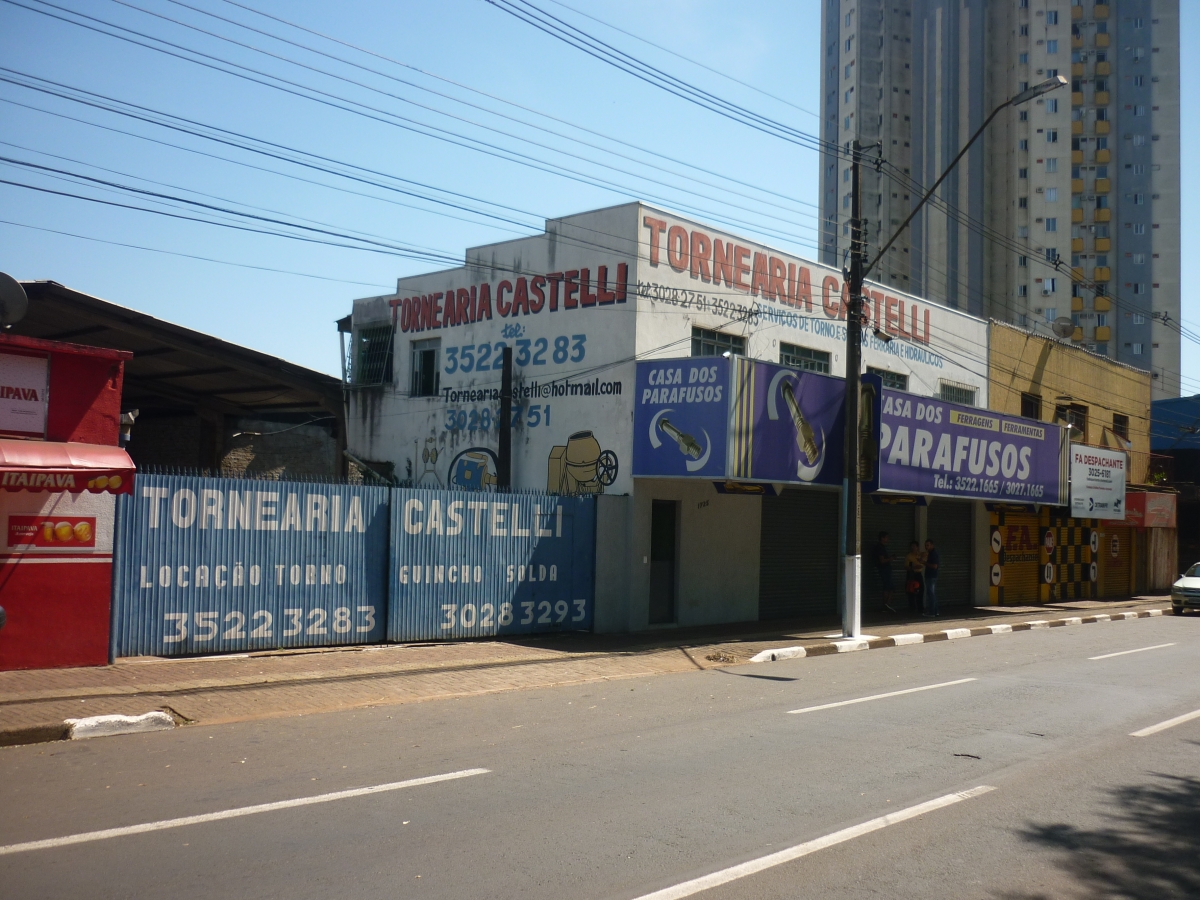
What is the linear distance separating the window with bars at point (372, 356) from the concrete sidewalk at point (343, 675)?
29.5ft

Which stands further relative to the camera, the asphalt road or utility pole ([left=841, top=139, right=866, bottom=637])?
utility pole ([left=841, top=139, right=866, bottom=637])

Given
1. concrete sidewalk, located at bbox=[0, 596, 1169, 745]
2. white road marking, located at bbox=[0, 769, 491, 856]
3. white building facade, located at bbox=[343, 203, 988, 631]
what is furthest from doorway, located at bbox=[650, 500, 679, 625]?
white road marking, located at bbox=[0, 769, 491, 856]

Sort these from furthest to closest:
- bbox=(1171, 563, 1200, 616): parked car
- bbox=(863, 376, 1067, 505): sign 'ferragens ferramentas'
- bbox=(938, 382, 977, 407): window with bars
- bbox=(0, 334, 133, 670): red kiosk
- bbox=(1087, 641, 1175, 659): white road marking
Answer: bbox=(1171, 563, 1200, 616): parked car, bbox=(938, 382, 977, 407): window with bars, bbox=(863, 376, 1067, 505): sign 'ferragens ferramentas', bbox=(1087, 641, 1175, 659): white road marking, bbox=(0, 334, 133, 670): red kiosk

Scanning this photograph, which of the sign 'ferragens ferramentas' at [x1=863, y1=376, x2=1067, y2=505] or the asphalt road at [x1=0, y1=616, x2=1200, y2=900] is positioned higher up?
the sign 'ferragens ferramentas' at [x1=863, y1=376, x2=1067, y2=505]

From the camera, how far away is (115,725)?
359 inches

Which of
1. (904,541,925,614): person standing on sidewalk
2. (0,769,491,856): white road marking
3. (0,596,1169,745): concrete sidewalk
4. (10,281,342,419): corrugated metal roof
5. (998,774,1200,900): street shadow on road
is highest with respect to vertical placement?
(10,281,342,419): corrugated metal roof

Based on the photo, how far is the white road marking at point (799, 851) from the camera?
511 cm

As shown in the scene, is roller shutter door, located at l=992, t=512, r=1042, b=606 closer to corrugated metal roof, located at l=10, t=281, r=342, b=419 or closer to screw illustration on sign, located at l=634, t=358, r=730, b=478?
screw illustration on sign, located at l=634, t=358, r=730, b=478

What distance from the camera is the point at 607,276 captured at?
19047mm

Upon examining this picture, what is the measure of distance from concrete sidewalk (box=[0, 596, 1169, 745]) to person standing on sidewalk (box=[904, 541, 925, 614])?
679cm

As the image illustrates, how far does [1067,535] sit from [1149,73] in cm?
5908

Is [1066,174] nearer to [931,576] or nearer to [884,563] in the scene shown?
[931,576]

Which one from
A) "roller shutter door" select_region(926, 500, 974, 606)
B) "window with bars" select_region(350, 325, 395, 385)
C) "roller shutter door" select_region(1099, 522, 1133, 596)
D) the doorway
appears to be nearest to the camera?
the doorway

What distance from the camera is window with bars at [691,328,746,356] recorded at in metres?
19.8
